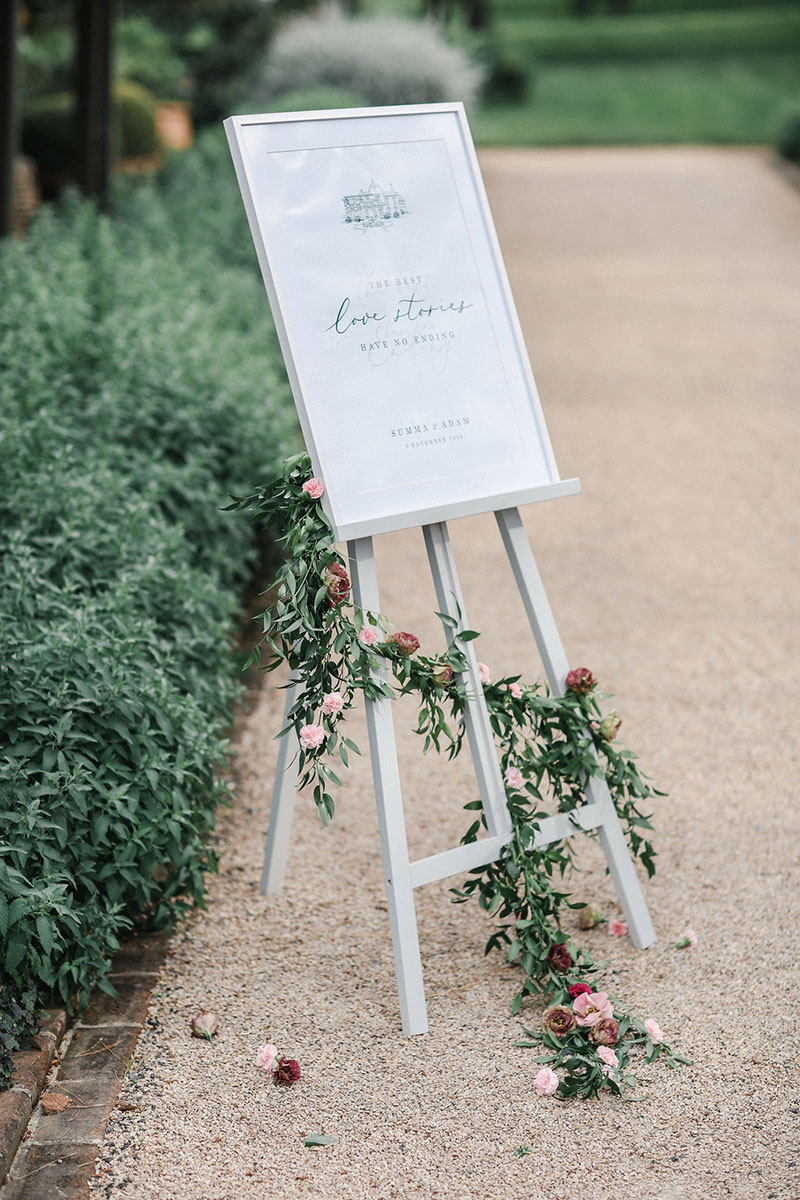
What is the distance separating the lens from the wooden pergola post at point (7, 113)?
289 inches

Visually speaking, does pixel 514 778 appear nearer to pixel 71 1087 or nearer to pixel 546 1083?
pixel 546 1083

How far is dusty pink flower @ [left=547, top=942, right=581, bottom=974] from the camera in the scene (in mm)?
2654

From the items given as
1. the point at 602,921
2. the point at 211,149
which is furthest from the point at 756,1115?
the point at 211,149

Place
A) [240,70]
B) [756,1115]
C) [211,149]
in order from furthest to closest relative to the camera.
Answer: [240,70]
[211,149]
[756,1115]

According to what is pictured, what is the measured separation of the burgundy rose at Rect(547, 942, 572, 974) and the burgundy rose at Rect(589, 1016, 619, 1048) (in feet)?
0.62

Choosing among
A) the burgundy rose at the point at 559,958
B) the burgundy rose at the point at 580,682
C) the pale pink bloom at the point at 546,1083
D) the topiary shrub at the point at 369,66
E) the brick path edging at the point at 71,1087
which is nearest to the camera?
the brick path edging at the point at 71,1087

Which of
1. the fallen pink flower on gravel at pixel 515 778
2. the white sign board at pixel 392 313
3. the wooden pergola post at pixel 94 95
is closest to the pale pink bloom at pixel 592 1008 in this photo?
the fallen pink flower on gravel at pixel 515 778

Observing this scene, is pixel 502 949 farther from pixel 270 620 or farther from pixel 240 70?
pixel 240 70

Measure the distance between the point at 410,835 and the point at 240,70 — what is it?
20.0 metres

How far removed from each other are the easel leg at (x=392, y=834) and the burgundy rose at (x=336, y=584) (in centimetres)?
2

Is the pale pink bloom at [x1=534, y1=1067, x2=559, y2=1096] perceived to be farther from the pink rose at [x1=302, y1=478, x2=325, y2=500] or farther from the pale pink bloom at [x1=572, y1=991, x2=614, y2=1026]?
the pink rose at [x1=302, y1=478, x2=325, y2=500]

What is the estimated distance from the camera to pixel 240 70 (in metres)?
20.8

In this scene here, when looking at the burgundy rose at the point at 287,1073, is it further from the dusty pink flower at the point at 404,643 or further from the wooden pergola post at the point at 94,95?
the wooden pergola post at the point at 94,95

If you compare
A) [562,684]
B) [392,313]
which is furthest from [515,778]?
[392,313]
